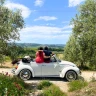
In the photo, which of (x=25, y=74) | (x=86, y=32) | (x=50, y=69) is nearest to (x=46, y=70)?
(x=50, y=69)

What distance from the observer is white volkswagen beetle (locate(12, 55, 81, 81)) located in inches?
643

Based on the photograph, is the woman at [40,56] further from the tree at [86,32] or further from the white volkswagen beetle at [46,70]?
the tree at [86,32]

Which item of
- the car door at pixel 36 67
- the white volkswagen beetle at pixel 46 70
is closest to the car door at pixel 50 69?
the white volkswagen beetle at pixel 46 70

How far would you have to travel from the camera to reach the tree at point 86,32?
29.4 metres

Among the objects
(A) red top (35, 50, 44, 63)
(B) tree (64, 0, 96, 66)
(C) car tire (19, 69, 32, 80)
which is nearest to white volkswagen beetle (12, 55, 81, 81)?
(C) car tire (19, 69, 32, 80)

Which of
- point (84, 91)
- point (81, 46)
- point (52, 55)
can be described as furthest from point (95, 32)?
point (84, 91)

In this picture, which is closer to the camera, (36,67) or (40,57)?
(36,67)

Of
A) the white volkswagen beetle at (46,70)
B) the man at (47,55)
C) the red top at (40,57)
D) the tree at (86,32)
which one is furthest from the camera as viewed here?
the tree at (86,32)

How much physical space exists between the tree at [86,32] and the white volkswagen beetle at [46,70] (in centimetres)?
1321

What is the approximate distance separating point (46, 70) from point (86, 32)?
47.0 feet

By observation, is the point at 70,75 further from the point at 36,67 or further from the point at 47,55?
the point at 36,67

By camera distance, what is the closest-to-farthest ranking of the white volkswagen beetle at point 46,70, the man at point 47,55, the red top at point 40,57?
1. the white volkswagen beetle at point 46,70
2. the red top at point 40,57
3. the man at point 47,55

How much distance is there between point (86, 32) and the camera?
29797mm

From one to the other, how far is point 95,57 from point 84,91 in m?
18.9
